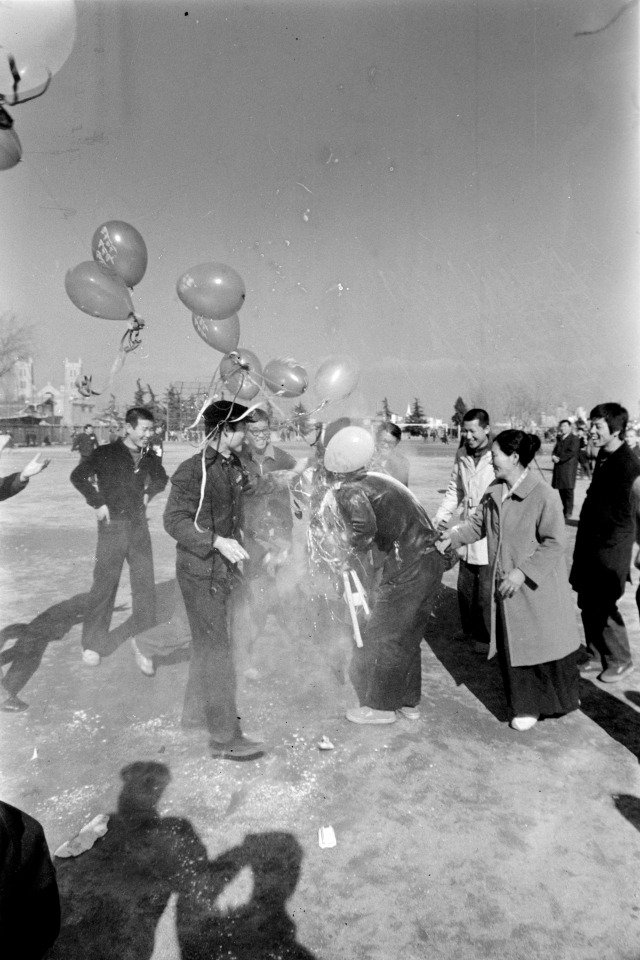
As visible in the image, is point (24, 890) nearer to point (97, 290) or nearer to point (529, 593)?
point (529, 593)

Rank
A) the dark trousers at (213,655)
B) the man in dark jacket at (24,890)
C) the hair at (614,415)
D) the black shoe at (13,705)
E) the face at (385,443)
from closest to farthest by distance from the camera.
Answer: the man in dark jacket at (24,890) → the dark trousers at (213,655) → the black shoe at (13,705) → the hair at (614,415) → the face at (385,443)

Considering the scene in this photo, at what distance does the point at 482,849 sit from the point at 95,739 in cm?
216

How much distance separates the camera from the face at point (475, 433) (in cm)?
455

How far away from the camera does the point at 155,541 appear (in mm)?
8836

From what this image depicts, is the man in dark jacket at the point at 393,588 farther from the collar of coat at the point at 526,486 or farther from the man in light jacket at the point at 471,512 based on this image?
the man in light jacket at the point at 471,512

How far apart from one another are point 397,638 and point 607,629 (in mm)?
1712

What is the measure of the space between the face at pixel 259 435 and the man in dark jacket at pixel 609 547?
2.71 m

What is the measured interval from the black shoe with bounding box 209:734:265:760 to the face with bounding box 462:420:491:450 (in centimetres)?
278

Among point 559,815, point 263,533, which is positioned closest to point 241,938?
point 559,815

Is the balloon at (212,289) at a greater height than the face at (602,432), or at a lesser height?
greater

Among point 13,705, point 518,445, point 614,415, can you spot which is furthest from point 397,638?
point 13,705

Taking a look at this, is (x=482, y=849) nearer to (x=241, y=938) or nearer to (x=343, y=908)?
(x=343, y=908)

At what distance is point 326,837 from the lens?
249 centimetres

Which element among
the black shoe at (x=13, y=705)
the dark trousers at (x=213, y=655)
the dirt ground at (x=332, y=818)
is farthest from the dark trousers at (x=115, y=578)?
the dark trousers at (x=213, y=655)
